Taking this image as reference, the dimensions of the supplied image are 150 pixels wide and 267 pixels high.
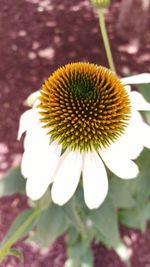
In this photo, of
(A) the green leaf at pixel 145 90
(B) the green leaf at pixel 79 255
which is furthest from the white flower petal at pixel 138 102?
(B) the green leaf at pixel 79 255

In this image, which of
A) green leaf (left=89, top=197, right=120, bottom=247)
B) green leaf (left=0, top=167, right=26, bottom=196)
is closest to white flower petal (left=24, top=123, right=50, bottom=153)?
green leaf (left=0, top=167, right=26, bottom=196)

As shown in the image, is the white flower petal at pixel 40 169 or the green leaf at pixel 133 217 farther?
the green leaf at pixel 133 217

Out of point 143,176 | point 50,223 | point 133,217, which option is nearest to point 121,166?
point 143,176

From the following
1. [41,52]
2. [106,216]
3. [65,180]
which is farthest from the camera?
[41,52]

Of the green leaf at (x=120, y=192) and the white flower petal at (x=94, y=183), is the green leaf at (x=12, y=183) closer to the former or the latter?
the green leaf at (x=120, y=192)

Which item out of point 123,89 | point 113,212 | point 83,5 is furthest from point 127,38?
point 123,89

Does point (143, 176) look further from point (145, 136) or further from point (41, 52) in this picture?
point (41, 52)

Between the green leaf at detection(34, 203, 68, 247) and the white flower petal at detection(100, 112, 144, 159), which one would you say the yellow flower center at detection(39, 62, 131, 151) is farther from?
the green leaf at detection(34, 203, 68, 247)

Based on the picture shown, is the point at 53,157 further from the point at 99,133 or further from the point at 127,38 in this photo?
the point at 127,38
